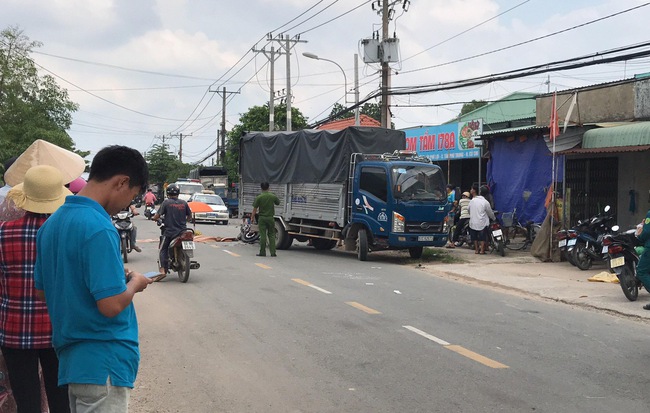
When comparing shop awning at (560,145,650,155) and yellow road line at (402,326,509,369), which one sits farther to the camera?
shop awning at (560,145,650,155)

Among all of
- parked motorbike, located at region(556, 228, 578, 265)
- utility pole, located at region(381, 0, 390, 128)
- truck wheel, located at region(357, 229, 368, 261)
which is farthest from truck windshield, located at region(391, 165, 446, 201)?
utility pole, located at region(381, 0, 390, 128)

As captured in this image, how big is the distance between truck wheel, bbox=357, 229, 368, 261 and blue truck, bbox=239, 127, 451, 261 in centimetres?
1

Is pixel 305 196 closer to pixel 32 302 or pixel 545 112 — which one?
pixel 545 112

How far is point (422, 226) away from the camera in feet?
52.6

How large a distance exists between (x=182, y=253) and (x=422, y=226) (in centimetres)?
630

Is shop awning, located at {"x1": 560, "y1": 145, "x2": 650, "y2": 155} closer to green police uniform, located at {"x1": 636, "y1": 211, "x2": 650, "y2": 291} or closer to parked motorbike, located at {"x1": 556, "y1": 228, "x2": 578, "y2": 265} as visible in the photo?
parked motorbike, located at {"x1": 556, "y1": 228, "x2": 578, "y2": 265}

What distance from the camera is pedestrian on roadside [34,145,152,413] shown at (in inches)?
109

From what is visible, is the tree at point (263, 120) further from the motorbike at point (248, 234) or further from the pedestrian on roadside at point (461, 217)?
the pedestrian on roadside at point (461, 217)

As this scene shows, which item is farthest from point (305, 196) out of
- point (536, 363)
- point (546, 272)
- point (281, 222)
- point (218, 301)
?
point (536, 363)

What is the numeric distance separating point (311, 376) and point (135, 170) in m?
3.67

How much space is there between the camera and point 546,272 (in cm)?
1448

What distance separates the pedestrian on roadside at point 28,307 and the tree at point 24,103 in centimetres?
3033

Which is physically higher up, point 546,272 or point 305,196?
point 305,196

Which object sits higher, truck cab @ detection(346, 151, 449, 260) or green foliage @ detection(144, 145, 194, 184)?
green foliage @ detection(144, 145, 194, 184)
